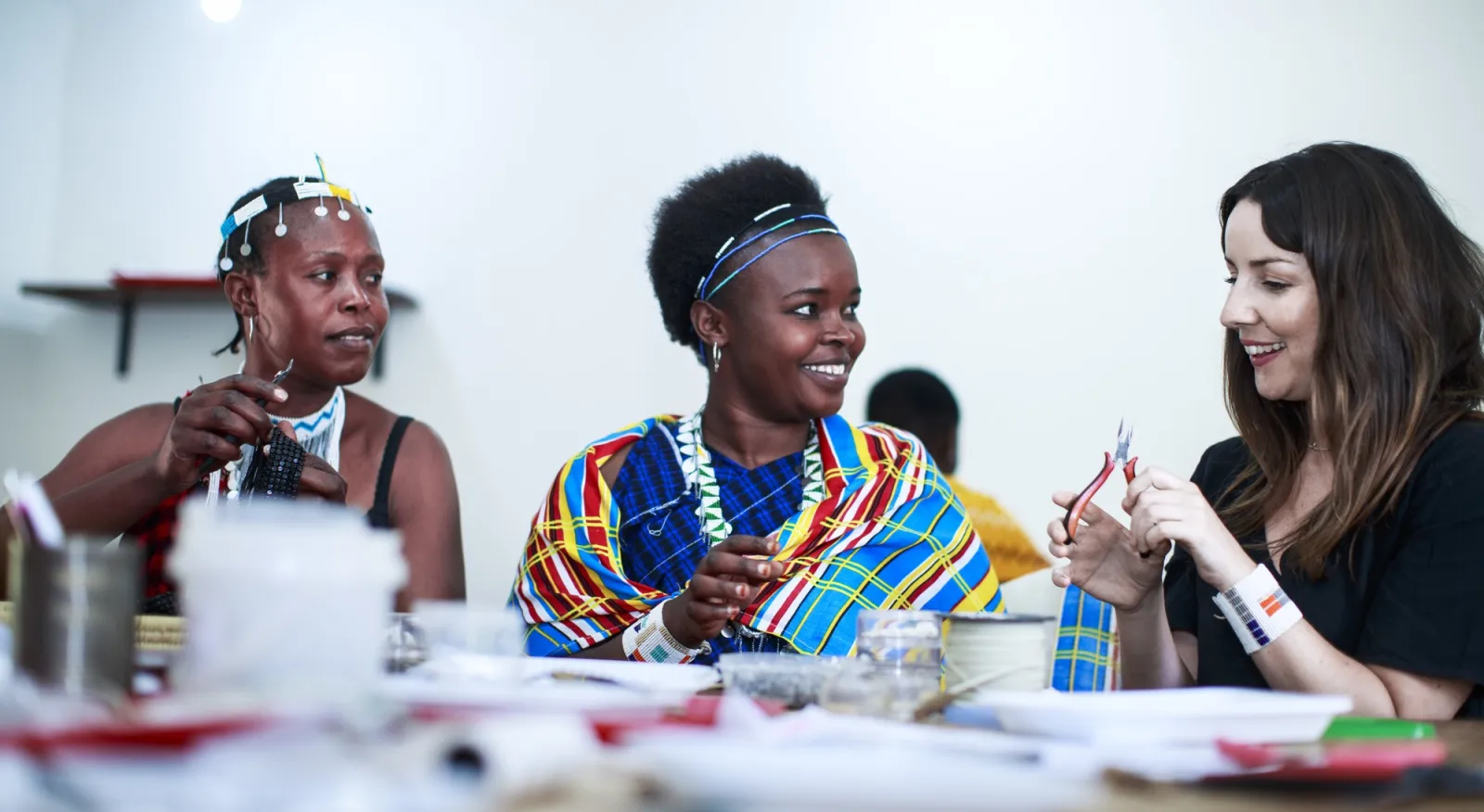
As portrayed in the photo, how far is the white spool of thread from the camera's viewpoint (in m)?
1.20

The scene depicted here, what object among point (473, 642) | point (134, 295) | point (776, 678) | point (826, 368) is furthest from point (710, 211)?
point (134, 295)

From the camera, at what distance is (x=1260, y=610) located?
4.77ft

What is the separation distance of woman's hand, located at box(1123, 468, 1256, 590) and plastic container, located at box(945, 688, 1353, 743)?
1.63ft

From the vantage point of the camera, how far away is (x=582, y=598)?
194 centimetres

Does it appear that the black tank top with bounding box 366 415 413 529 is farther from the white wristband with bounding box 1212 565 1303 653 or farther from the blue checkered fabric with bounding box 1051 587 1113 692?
the white wristband with bounding box 1212 565 1303 653

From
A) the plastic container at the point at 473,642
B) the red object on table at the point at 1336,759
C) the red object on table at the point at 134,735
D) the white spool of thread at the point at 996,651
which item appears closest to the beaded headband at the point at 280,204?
the plastic container at the point at 473,642

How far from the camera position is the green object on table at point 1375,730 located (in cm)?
96

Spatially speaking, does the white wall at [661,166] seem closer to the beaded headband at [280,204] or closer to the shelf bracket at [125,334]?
the shelf bracket at [125,334]

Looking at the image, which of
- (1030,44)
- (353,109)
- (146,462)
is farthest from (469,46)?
(146,462)

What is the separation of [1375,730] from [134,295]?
11.6 ft

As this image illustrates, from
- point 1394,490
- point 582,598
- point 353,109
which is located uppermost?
point 353,109

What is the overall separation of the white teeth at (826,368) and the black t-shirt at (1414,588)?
690mm

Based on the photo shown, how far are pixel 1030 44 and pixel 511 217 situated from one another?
1561 mm

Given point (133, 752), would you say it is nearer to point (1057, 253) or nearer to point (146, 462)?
point (146, 462)
